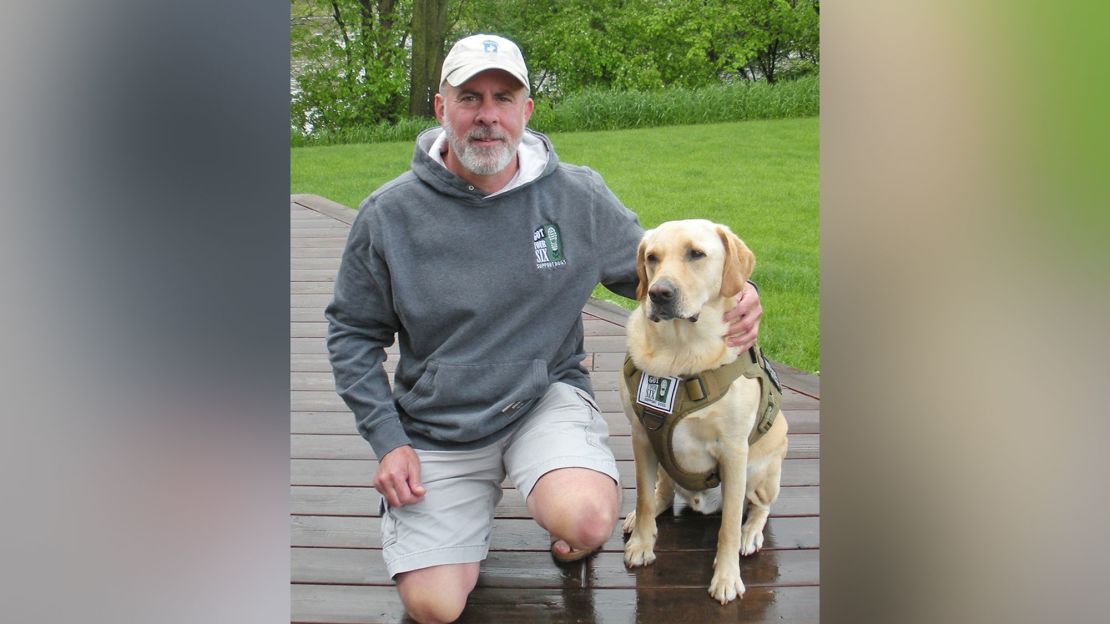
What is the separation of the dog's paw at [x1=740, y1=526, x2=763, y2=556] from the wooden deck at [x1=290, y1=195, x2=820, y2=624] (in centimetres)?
2

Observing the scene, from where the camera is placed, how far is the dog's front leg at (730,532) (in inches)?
90.0

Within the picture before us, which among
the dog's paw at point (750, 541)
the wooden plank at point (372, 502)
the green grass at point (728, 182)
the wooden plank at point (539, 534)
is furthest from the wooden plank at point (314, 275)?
the dog's paw at point (750, 541)

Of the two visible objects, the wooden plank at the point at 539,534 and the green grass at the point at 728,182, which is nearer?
the wooden plank at the point at 539,534

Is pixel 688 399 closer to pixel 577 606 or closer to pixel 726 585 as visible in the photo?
pixel 726 585

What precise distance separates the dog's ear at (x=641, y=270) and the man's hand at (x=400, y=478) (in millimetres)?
663

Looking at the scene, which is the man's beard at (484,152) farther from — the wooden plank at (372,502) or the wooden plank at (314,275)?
the wooden plank at (314,275)

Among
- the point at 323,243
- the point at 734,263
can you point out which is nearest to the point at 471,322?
the point at 734,263

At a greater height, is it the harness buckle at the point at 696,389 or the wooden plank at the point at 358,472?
the harness buckle at the point at 696,389

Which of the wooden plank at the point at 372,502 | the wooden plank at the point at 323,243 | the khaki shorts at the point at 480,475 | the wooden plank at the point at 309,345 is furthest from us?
the wooden plank at the point at 323,243

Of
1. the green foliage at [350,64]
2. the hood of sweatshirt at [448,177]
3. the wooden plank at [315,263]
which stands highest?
the green foliage at [350,64]

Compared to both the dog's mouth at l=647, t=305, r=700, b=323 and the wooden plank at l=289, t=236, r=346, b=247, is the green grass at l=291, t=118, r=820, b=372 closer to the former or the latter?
the wooden plank at l=289, t=236, r=346, b=247

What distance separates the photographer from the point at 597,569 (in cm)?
245

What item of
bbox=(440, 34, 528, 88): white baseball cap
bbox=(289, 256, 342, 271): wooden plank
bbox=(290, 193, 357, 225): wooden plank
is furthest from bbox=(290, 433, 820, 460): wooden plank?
bbox=(290, 193, 357, 225): wooden plank
